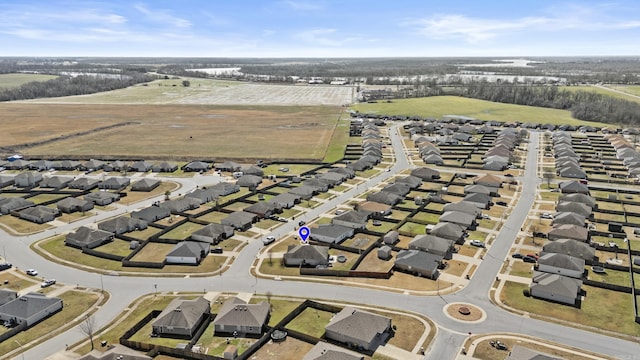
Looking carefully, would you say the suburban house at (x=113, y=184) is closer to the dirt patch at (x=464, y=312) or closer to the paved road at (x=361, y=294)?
the paved road at (x=361, y=294)

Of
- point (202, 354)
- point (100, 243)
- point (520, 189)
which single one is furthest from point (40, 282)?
point (520, 189)

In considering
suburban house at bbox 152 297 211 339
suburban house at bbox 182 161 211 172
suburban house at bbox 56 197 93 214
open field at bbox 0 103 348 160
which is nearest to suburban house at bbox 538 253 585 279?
suburban house at bbox 152 297 211 339

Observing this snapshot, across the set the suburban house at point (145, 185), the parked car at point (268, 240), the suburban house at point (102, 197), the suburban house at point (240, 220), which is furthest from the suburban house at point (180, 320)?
the suburban house at point (145, 185)

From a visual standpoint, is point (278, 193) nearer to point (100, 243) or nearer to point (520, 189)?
point (100, 243)

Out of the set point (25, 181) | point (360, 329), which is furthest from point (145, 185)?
point (360, 329)

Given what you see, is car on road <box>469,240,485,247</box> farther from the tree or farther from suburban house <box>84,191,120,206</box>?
suburban house <box>84,191,120,206</box>

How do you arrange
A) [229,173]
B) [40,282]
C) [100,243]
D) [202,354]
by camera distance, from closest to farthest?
[202,354]
[40,282]
[100,243]
[229,173]
